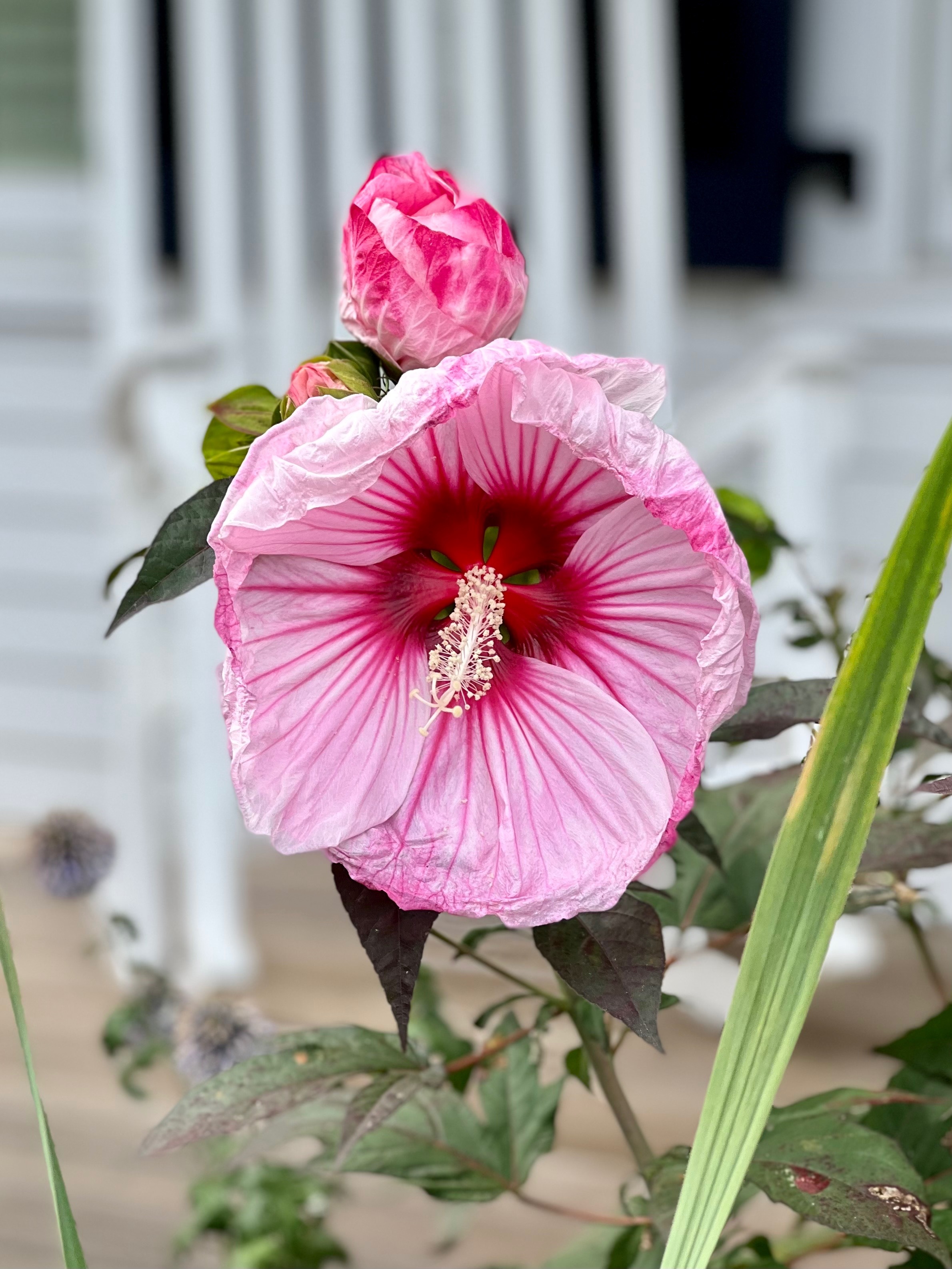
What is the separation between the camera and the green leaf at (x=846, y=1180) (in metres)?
0.37

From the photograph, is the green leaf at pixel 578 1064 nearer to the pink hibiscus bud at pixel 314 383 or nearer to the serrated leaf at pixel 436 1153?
the serrated leaf at pixel 436 1153

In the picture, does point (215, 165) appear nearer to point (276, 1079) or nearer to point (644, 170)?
point (644, 170)

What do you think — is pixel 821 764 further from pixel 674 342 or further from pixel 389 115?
pixel 389 115

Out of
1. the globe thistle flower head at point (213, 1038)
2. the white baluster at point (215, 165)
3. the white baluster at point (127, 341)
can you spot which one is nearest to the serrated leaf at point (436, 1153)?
the globe thistle flower head at point (213, 1038)

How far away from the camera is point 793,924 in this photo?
0.27 metres

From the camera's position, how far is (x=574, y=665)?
0.38 metres

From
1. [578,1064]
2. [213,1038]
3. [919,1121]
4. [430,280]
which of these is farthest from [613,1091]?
[213,1038]

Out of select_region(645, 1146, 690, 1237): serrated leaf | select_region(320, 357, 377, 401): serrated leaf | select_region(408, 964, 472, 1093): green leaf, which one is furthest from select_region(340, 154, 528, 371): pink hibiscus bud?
select_region(408, 964, 472, 1093): green leaf

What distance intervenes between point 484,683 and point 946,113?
2.55 m

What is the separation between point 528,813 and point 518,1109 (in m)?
0.28

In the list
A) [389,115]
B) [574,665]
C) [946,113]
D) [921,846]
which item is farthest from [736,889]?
[946,113]

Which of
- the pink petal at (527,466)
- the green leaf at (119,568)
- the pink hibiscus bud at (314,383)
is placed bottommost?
the green leaf at (119,568)

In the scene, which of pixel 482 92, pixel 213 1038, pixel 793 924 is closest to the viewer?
pixel 793 924

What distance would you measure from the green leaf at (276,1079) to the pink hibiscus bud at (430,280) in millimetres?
226
